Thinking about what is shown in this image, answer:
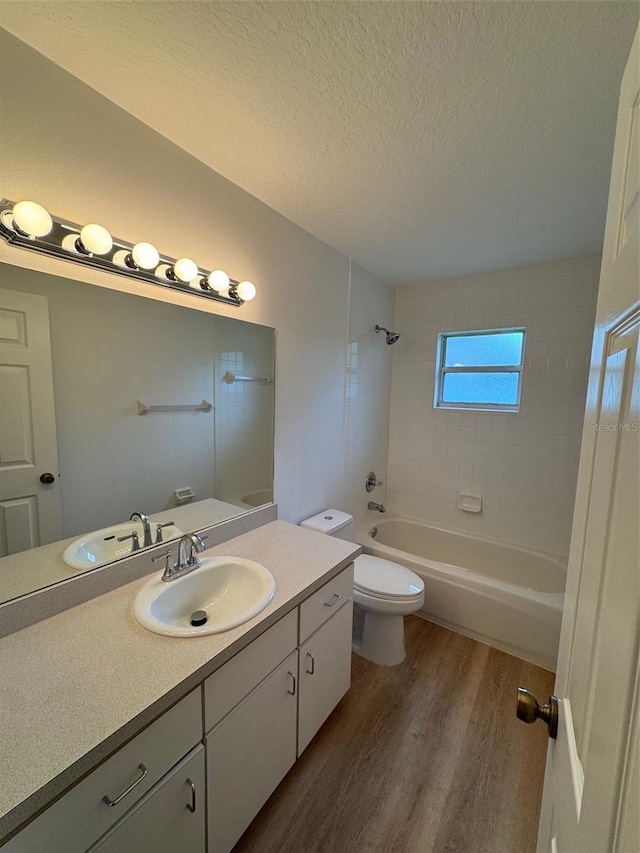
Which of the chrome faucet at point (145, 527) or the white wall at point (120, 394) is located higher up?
the white wall at point (120, 394)

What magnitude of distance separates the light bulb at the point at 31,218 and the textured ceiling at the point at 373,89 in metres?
0.42

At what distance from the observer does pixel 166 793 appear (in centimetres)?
82

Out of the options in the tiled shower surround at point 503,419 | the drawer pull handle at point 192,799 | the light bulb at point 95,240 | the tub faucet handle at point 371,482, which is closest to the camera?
the drawer pull handle at point 192,799

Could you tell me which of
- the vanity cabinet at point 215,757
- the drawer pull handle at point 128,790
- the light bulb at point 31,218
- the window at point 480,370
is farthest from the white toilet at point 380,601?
the light bulb at point 31,218

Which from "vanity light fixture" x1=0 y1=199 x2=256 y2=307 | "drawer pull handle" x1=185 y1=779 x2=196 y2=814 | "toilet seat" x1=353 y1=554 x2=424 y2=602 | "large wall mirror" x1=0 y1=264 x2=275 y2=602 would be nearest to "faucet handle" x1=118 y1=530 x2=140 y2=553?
"large wall mirror" x1=0 y1=264 x2=275 y2=602

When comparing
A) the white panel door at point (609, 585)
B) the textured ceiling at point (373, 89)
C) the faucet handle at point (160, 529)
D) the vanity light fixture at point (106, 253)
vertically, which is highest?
the textured ceiling at point (373, 89)

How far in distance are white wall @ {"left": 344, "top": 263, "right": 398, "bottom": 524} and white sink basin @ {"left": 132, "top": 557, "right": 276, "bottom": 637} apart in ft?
4.21

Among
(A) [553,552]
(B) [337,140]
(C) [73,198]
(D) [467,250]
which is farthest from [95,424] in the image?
(A) [553,552]

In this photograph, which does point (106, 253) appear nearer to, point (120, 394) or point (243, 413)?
point (120, 394)

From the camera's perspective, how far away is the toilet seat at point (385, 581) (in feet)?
6.06

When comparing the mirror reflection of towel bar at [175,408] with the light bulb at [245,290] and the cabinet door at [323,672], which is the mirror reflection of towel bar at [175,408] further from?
the cabinet door at [323,672]

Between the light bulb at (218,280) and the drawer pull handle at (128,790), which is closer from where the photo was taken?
the drawer pull handle at (128,790)

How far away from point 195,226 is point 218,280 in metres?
0.22

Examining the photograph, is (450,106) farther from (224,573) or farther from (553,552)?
(553,552)
